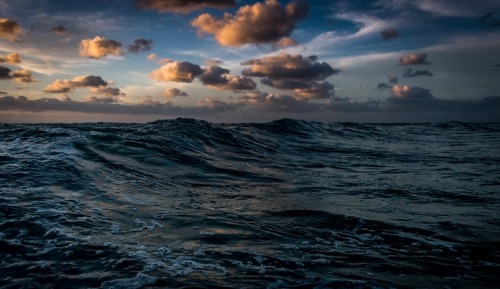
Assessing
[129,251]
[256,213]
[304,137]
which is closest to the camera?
[129,251]

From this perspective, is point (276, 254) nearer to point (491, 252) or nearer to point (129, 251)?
point (129, 251)

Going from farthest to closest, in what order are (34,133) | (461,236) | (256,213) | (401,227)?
(34,133), (256,213), (401,227), (461,236)

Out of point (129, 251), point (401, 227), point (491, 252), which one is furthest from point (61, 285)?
point (491, 252)

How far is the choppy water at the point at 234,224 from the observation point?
3.27m

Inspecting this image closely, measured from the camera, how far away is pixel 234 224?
493 cm

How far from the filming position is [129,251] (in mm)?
3756

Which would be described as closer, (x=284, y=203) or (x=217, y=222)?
(x=217, y=222)

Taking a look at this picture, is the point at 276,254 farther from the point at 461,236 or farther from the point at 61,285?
the point at 461,236

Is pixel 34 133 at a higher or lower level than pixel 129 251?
higher

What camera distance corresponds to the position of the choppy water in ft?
10.7

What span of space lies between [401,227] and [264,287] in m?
2.77

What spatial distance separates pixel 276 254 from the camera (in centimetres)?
383

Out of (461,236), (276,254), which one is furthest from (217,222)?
(461,236)

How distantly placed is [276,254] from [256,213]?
1.77 meters
